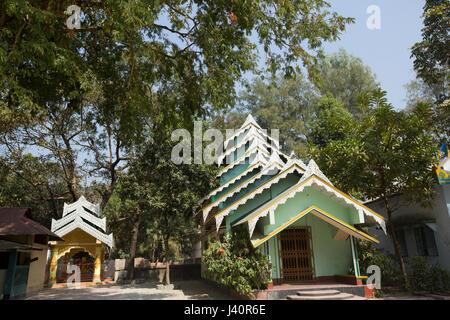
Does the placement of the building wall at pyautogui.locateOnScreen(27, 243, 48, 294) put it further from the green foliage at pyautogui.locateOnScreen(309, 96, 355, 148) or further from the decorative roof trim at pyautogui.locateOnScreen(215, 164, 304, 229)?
the green foliage at pyautogui.locateOnScreen(309, 96, 355, 148)

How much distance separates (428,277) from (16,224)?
59.4 feet

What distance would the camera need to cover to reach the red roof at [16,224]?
13628mm

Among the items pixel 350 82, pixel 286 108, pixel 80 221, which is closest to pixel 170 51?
pixel 80 221

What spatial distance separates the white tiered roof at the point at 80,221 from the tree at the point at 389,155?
51.6 feet

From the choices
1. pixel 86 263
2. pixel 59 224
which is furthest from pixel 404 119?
pixel 86 263

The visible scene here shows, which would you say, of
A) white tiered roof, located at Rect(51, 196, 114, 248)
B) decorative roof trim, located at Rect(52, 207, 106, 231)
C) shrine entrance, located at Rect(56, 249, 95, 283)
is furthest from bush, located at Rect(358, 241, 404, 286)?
shrine entrance, located at Rect(56, 249, 95, 283)

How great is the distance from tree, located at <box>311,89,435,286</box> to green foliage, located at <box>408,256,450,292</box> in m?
0.41

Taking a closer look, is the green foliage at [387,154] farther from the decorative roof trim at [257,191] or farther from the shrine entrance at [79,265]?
the shrine entrance at [79,265]

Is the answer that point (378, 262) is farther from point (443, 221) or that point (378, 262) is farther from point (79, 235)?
point (79, 235)

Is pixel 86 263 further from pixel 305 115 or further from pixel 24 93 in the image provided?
pixel 305 115

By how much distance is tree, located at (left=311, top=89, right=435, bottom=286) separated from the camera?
1304cm

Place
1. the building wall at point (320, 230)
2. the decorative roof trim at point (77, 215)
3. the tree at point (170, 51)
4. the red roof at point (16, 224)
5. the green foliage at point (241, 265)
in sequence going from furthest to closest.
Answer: the decorative roof trim at point (77, 215)
the red roof at point (16, 224)
the building wall at point (320, 230)
the green foliage at point (241, 265)
the tree at point (170, 51)

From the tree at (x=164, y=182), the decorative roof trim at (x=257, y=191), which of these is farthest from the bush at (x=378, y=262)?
the tree at (x=164, y=182)

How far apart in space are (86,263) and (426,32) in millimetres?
29777
